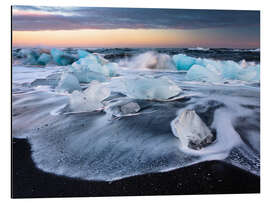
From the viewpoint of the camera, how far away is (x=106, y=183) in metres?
1.98

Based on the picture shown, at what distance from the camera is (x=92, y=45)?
7.14ft

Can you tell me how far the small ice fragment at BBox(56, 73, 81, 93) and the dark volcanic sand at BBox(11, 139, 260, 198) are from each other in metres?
0.47

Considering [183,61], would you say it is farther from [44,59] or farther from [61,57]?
[44,59]

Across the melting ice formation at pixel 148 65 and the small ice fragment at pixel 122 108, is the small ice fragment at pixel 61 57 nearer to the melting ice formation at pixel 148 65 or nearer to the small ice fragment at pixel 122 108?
the melting ice formation at pixel 148 65

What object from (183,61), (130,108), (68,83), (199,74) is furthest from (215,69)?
(68,83)

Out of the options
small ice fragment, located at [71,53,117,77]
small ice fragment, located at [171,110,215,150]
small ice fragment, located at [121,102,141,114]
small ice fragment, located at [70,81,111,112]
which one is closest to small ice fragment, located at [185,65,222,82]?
small ice fragment, located at [171,110,215,150]

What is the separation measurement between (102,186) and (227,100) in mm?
1132

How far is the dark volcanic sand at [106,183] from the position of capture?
1973 mm

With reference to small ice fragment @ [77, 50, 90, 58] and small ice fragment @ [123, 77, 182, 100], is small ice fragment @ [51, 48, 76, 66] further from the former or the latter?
small ice fragment @ [123, 77, 182, 100]

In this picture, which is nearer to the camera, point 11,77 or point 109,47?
point 11,77

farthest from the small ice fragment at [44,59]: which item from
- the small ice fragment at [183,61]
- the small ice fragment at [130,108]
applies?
the small ice fragment at [183,61]

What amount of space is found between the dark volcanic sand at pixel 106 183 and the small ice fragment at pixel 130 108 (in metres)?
0.47
